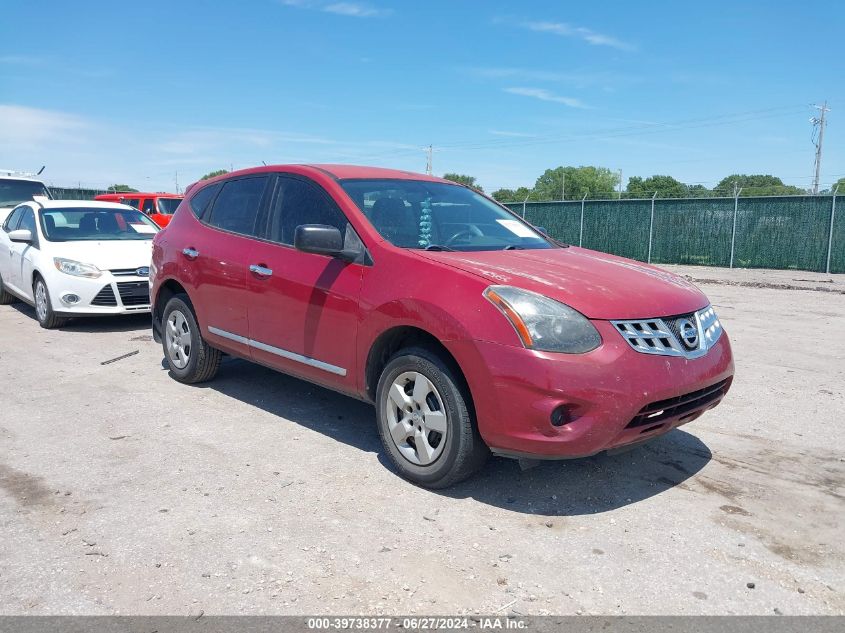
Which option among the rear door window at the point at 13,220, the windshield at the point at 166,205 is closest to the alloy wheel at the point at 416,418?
the rear door window at the point at 13,220

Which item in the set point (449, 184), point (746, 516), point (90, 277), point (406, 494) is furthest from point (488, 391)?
point (90, 277)

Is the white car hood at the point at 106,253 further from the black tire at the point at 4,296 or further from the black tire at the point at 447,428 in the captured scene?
the black tire at the point at 447,428

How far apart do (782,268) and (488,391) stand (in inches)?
771

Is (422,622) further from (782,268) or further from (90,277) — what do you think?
(782,268)

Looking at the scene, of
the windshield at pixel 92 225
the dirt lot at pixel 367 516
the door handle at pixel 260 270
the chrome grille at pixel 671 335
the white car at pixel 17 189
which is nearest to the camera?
the dirt lot at pixel 367 516

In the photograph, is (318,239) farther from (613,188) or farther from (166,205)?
(613,188)

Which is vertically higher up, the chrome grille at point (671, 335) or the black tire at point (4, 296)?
the chrome grille at point (671, 335)

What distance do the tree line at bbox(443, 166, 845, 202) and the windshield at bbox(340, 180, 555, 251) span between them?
56 centimetres

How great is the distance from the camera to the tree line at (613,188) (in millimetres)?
21973

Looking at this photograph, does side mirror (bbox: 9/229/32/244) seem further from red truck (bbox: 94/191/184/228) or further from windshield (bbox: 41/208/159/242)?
red truck (bbox: 94/191/184/228)

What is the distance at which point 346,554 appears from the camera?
3.25 m

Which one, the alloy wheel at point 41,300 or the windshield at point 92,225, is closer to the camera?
the alloy wheel at point 41,300

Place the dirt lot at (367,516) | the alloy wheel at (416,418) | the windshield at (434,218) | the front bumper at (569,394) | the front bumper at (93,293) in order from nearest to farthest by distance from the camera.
A: the dirt lot at (367,516) < the front bumper at (569,394) < the alloy wheel at (416,418) < the windshield at (434,218) < the front bumper at (93,293)

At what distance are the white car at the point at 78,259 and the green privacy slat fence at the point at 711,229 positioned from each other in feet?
56.5
